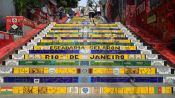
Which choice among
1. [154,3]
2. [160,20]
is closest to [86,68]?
[160,20]

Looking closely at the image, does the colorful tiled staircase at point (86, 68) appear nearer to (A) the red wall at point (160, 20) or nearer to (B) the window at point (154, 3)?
(A) the red wall at point (160, 20)

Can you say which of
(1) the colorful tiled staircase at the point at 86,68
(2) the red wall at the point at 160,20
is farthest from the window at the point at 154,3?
(1) the colorful tiled staircase at the point at 86,68

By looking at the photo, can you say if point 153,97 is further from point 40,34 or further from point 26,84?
point 40,34

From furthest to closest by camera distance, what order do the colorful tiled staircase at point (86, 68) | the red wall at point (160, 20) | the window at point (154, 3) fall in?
the window at point (154, 3) < the red wall at point (160, 20) < the colorful tiled staircase at point (86, 68)

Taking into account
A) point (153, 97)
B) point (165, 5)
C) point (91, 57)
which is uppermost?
point (165, 5)

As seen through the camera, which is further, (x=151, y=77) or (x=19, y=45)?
(x=19, y=45)

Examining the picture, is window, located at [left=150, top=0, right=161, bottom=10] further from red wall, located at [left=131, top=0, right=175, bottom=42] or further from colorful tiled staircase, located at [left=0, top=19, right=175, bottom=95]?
colorful tiled staircase, located at [left=0, top=19, right=175, bottom=95]

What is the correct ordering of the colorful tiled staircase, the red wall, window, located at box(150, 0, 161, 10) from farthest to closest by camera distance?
1. window, located at box(150, 0, 161, 10)
2. the red wall
3. the colorful tiled staircase

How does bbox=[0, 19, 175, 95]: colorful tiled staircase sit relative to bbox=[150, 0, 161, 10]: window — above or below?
below

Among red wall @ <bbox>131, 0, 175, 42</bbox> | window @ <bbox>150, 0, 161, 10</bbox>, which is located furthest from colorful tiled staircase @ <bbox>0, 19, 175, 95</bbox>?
window @ <bbox>150, 0, 161, 10</bbox>

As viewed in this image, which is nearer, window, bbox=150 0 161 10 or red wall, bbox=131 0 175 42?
red wall, bbox=131 0 175 42

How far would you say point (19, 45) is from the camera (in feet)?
37.1

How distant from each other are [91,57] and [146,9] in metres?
5.49

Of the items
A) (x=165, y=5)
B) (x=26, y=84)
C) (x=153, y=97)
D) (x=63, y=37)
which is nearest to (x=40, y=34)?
(x=63, y=37)
